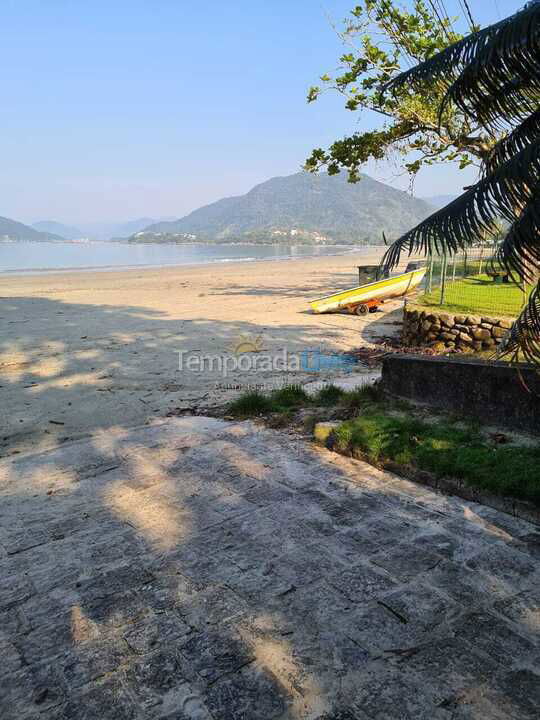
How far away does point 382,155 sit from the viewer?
53.4 ft

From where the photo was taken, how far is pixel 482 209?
142 inches

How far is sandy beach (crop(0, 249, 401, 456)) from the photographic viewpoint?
765cm

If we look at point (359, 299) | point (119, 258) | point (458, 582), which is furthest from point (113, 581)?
point (119, 258)

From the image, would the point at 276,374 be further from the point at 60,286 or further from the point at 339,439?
the point at 60,286

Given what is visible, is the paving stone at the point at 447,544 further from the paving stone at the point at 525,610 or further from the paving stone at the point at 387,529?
the paving stone at the point at 525,610

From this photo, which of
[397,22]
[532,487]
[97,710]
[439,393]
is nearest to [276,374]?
[439,393]

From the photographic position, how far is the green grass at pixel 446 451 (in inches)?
168

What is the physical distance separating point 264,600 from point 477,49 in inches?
161

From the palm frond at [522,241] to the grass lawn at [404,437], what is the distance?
1.76 metres

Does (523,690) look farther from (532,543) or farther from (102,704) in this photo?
(102,704)

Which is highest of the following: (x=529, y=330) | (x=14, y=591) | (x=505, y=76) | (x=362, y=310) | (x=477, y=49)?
(x=477, y=49)

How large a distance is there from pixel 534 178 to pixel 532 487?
7.68 feet

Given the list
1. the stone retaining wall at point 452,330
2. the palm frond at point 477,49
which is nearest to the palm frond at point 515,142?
the palm frond at point 477,49

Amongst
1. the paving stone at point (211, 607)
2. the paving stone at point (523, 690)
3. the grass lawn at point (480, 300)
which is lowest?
the paving stone at point (211, 607)
